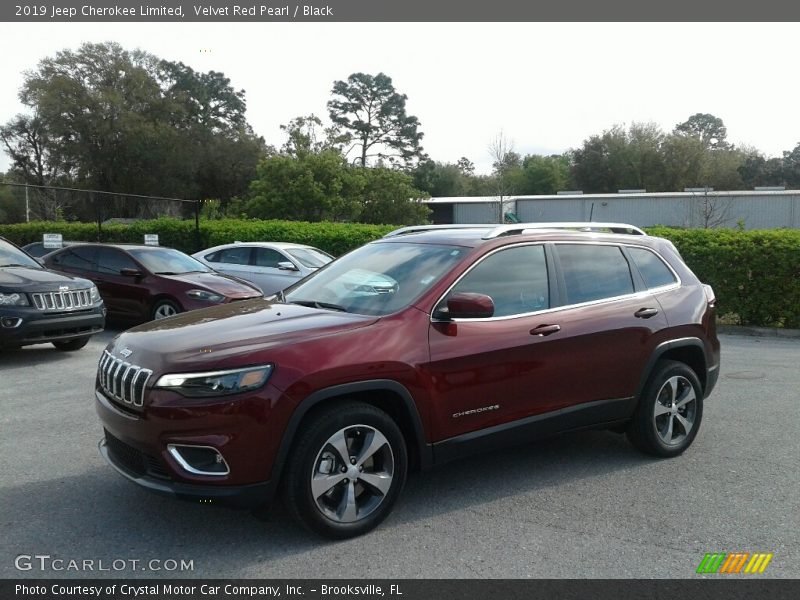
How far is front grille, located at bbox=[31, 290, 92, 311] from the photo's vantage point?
8.91 metres

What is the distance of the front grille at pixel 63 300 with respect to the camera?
891 centimetres

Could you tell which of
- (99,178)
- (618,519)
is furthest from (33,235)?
(99,178)

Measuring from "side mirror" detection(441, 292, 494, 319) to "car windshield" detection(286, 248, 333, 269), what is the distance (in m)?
9.22

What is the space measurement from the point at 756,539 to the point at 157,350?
3.50 metres

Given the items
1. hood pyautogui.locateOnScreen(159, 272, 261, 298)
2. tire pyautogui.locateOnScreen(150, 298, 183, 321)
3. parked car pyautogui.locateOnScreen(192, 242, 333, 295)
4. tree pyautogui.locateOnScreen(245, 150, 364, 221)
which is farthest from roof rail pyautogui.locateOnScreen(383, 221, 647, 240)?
tree pyautogui.locateOnScreen(245, 150, 364, 221)

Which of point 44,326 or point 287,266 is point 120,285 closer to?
point 44,326

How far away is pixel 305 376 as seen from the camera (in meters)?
3.71

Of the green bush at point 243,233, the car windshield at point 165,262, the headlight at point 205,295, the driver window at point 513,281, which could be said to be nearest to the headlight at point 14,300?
the headlight at point 205,295

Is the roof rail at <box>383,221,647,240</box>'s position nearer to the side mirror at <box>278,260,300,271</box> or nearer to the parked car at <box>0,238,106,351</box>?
the parked car at <box>0,238,106,351</box>

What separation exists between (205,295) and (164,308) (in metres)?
0.76

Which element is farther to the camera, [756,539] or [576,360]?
[576,360]

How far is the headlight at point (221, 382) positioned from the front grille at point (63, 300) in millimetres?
6200

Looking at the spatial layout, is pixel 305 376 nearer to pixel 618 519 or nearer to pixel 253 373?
pixel 253 373
